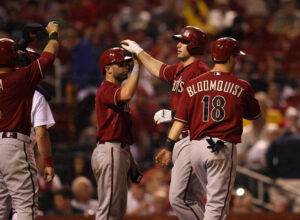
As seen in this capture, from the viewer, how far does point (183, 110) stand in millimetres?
6566

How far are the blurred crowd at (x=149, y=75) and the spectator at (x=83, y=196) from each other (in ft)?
0.05

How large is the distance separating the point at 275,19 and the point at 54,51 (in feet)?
34.9

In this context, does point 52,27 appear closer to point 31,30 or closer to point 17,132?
point 31,30

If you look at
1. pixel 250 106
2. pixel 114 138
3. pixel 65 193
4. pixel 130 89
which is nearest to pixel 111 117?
pixel 114 138

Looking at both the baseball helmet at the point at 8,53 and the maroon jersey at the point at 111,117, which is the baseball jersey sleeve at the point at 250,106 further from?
the baseball helmet at the point at 8,53

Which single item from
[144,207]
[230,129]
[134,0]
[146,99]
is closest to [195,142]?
[230,129]

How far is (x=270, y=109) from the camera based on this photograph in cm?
1285

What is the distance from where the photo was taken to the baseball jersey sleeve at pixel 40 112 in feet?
22.0

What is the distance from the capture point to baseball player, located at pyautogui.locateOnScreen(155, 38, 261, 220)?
21.0ft

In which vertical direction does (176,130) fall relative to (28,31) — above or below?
below

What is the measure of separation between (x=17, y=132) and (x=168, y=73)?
1.79 m

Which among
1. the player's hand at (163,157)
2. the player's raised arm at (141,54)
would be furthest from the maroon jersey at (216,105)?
the player's raised arm at (141,54)

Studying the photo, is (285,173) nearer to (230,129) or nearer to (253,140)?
(253,140)

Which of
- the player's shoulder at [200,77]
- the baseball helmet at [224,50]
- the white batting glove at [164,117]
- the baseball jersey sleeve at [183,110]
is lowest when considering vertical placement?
the white batting glove at [164,117]
